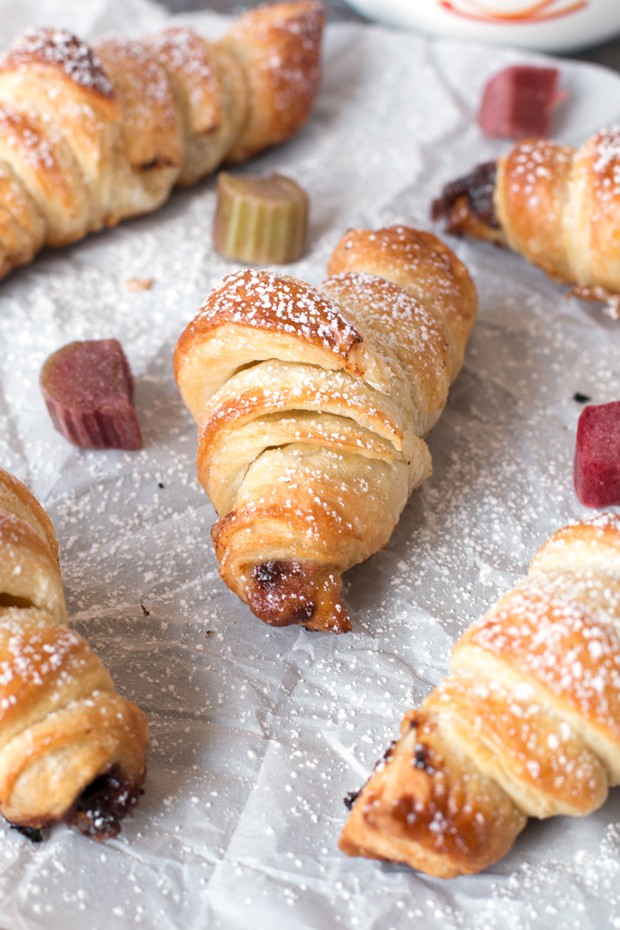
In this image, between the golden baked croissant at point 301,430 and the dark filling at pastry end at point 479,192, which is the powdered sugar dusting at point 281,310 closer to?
the golden baked croissant at point 301,430

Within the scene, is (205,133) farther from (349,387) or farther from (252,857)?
(252,857)

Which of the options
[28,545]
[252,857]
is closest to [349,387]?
[28,545]

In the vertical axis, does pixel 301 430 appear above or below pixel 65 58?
below

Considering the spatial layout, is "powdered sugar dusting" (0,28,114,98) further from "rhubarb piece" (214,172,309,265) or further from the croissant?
the croissant

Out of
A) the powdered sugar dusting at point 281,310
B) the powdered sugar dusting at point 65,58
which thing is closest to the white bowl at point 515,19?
the powdered sugar dusting at point 65,58

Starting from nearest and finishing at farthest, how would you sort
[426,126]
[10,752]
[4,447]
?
[10,752], [4,447], [426,126]

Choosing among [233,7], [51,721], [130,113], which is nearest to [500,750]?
[51,721]

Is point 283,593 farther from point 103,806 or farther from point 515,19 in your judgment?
point 515,19
